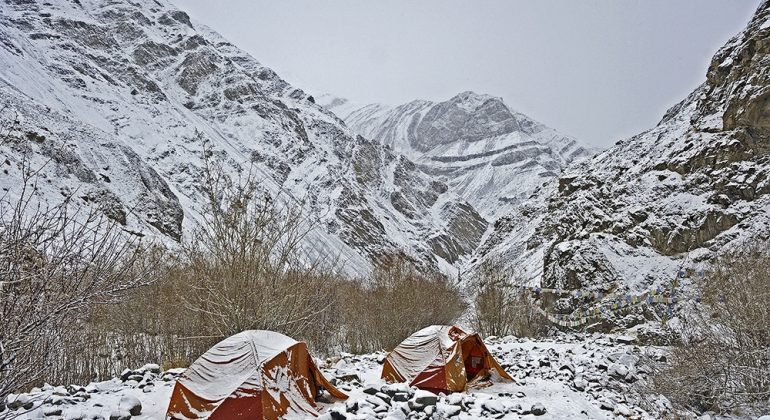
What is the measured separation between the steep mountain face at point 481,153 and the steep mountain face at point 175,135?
18990mm

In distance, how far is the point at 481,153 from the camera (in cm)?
17488

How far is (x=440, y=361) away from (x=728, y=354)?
6.38m

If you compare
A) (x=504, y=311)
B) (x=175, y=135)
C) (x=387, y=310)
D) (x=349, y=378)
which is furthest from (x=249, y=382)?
(x=175, y=135)

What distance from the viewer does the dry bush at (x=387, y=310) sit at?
22.5 meters

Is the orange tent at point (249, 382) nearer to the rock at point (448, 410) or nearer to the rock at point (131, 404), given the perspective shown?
the rock at point (131, 404)

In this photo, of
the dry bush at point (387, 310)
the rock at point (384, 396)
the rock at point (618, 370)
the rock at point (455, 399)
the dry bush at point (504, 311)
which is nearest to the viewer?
the rock at point (384, 396)

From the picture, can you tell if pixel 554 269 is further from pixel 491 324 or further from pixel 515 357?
pixel 515 357

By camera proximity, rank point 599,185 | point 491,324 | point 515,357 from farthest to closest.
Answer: point 599,185
point 491,324
point 515,357

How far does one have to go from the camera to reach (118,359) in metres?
14.1

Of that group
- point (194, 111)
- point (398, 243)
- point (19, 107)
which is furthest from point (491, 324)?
point (194, 111)

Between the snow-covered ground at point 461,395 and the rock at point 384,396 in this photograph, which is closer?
the snow-covered ground at point 461,395

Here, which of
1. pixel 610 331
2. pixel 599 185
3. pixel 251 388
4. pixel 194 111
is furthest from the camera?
pixel 194 111

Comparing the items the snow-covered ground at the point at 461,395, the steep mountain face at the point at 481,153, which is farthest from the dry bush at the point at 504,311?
the steep mountain face at the point at 481,153

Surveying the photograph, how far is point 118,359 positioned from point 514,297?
75.6 feet
